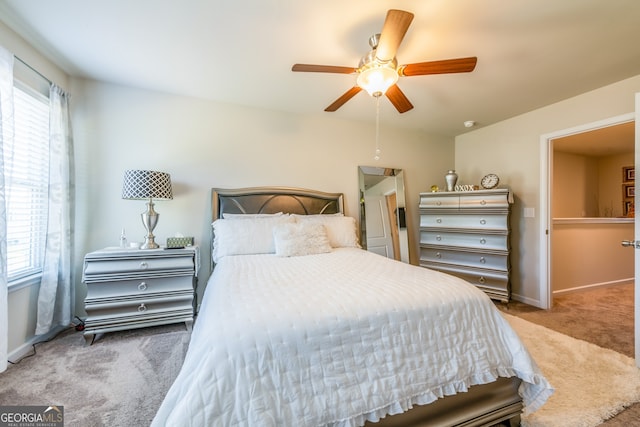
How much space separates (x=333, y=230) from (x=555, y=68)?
8.23 feet

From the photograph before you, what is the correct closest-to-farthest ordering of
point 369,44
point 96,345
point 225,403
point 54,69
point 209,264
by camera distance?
point 225,403 < point 369,44 < point 96,345 < point 54,69 < point 209,264

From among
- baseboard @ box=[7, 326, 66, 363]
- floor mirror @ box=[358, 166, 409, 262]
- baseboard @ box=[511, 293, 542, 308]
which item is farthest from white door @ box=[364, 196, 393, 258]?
baseboard @ box=[7, 326, 66, 363]

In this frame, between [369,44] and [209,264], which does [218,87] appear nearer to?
[369,44]

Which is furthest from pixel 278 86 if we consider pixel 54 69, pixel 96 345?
pixel 96 345

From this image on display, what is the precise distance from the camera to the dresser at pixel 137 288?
6.89 feet

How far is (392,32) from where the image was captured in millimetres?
1383

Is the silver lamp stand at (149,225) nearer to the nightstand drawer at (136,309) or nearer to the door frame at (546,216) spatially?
the nightstand drawer at (136,309)

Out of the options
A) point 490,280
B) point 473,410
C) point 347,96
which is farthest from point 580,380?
point 347,96

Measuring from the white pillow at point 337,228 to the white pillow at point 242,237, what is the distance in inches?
16.7

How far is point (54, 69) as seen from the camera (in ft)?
7.32

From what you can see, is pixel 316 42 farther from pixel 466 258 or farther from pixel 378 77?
pixel 466 258

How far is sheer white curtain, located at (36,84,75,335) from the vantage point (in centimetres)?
210

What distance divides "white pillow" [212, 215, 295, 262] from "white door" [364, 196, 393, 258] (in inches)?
56.4

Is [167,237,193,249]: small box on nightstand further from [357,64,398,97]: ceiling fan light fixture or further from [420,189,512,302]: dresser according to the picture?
[420,189,512,302]: dresser
